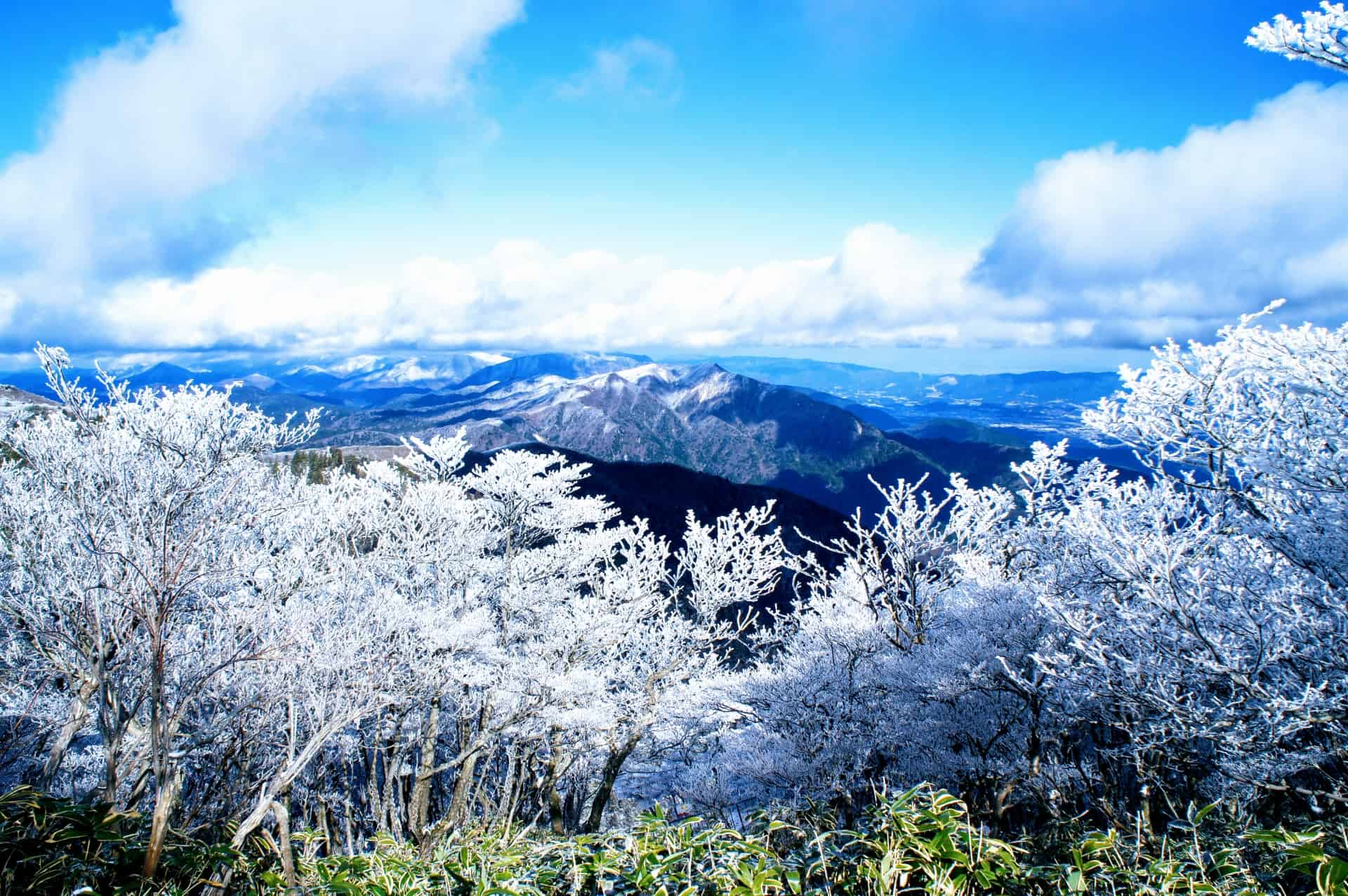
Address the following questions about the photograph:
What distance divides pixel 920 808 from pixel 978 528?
1627cm

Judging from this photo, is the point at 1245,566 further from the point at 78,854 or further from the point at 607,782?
the point at 607,782

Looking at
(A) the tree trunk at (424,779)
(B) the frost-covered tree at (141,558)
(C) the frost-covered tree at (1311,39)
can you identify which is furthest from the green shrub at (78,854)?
(C) the frost-covered tree at (1311,39)

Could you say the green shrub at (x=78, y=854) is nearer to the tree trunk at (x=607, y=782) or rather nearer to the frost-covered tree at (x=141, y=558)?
the frost-covered tree at (x=141, y=558)

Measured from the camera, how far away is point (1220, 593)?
297 inches

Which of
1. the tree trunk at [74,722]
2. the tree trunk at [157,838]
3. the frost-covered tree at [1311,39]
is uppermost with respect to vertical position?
the frost-covered tree at [1311,39]

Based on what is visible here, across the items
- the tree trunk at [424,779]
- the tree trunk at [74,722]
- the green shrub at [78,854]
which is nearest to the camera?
the green shrub at [78,854]

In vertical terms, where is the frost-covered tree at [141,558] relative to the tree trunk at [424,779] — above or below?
above

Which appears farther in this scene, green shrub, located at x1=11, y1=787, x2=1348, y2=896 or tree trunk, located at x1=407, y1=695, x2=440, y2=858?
tree trunk, located at x1=407, y1=695, x2=440, y2=858

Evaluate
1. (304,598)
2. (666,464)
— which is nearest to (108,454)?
(304,598)

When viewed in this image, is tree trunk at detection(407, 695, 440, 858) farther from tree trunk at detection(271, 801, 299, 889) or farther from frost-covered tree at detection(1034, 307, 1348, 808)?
frost-covered tree at detection(1034, 307, 1348, 808)

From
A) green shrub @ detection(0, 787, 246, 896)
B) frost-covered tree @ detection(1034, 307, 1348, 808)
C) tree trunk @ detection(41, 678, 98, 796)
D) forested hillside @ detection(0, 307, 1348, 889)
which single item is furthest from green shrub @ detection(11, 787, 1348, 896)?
tree trunk @ detection(41, 678, 98, 796)

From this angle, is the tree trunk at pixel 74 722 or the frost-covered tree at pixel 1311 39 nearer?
the frost-covered tree at pixel 1311 39

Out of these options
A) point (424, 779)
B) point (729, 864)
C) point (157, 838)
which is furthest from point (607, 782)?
point (729, 864)

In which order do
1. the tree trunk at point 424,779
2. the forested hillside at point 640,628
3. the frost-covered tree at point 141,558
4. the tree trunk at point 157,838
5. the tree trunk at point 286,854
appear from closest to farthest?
the tree trunk at point 157,838, the tree trunk at point 286,854, the forested hillside at point 640,628, the frost-covered tree at point 141,558, the tree trunk at point 424,779
